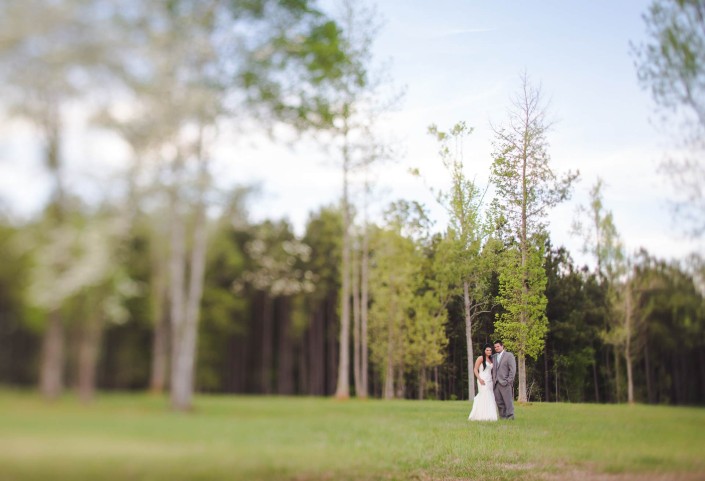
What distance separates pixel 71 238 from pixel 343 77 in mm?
5267

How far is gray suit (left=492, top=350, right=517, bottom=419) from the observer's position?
6.90 metres

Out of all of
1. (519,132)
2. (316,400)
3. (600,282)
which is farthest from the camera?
(316,400)

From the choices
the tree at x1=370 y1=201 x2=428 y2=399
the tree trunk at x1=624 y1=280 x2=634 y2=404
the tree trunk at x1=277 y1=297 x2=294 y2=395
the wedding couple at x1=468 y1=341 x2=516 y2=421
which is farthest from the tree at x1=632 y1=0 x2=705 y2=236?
the tree trunk at x1=277 y1=297 x2=294 y2=395

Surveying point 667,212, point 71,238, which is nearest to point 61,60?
point 71,238

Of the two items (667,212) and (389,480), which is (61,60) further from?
(667,212)

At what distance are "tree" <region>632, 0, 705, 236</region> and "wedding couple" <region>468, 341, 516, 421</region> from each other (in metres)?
2.38

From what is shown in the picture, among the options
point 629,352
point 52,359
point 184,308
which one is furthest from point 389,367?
point 52,359

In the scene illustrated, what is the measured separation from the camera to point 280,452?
6844 millimetres

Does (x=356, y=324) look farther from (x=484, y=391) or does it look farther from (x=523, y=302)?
(x=523, y=302)

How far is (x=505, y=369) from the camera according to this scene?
22.7 ft

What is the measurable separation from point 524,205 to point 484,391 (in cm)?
222

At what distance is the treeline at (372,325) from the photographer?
5.02 meters

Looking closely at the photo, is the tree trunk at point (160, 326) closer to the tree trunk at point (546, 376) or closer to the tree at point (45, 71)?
the tree at point (45, 71)

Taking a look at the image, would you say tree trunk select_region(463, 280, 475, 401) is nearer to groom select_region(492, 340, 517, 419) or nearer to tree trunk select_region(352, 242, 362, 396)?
groom select_region(492, 340, 517, 419)
